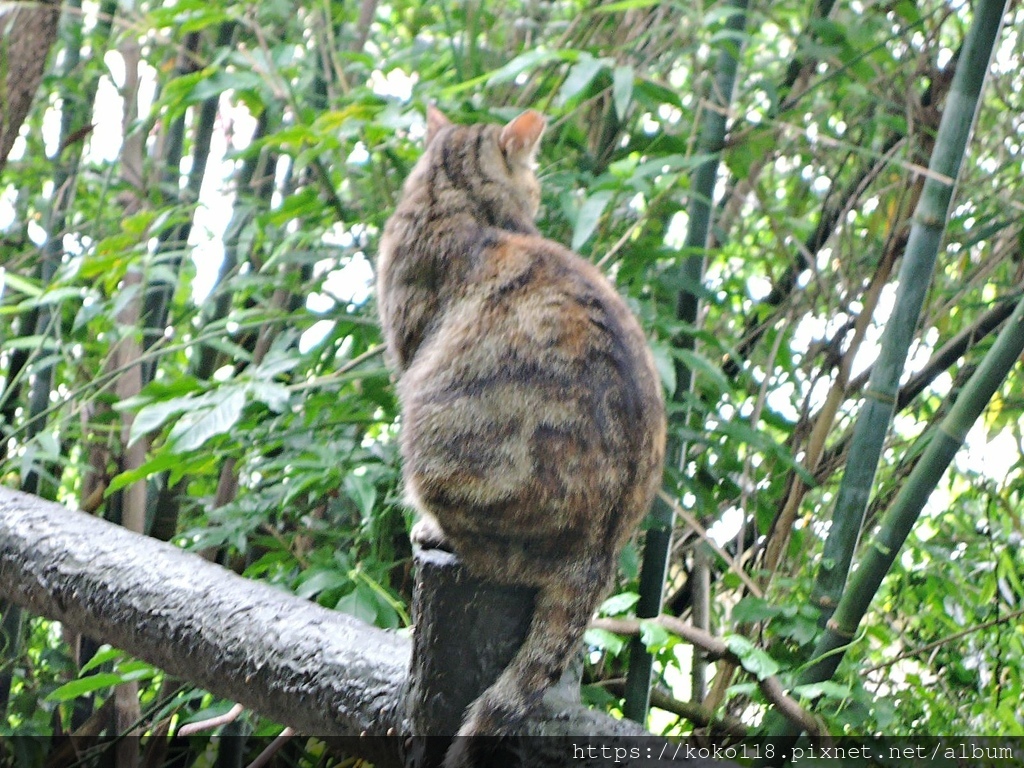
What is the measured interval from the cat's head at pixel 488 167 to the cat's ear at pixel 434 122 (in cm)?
3

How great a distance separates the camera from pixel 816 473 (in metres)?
2.03

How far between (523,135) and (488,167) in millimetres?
77

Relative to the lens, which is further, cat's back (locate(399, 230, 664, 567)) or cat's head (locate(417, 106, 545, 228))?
cat's head (locate(417, 106, 545, 228))

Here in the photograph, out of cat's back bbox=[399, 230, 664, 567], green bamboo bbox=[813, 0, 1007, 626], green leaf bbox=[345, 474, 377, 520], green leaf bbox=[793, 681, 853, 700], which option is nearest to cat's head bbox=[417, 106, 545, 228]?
cat's back bbox=[399, 230, 664, 567]

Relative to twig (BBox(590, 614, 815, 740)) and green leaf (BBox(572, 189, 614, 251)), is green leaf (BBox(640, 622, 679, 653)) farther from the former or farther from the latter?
green leaf (BBox(572, 189, 614, 251))

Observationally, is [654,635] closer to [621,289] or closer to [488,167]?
[621,289]

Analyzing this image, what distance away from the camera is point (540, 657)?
108 centimetres

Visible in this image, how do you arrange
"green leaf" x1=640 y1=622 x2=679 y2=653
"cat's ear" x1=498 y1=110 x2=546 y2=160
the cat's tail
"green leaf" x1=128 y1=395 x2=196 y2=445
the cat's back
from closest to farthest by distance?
1. the cat's tail
2. the cat's back
3. "green leaf" x1=640 y1=622 x2=679 y2=653
4. "green leaf" x1=128 y1=395 x2=196 y2=445
5. "cat's ear" x1=498 y1=110 x2=546 y2=160

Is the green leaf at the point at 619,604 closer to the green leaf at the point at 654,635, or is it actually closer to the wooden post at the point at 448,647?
the green leaf at the point at 654,635

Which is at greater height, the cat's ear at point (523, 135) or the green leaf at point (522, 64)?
the green leaf at point (522, 64)

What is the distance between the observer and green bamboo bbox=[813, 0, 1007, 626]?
4.84 feet

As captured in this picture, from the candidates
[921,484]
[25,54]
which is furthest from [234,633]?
[25,54]

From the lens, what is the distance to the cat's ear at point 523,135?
1547 mm

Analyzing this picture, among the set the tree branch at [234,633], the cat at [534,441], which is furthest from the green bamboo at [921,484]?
the tree branch at [234,633]
